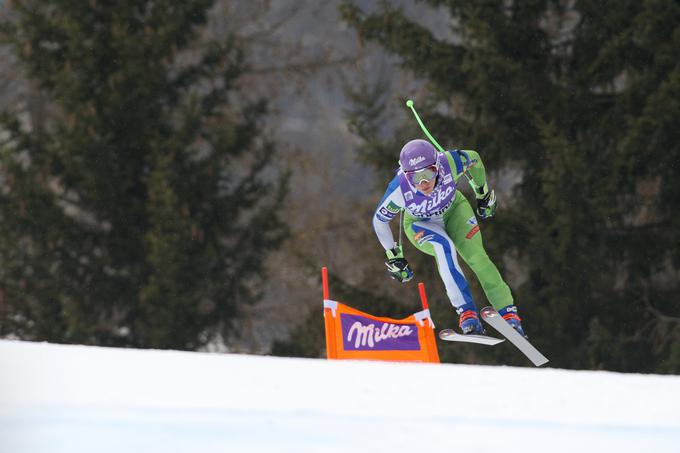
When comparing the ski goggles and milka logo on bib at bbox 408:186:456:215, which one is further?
milka logo on bib at bbox 408:186:456:215

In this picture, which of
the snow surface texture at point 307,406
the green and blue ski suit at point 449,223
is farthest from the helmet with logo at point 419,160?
the snow surface texture at point 307,406

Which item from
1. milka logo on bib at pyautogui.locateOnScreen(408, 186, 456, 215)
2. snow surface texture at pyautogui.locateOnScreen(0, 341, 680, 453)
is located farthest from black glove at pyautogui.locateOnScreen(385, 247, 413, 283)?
snow surface texture at pyautogui.locateOnScreen(0, 341, 680, 453)

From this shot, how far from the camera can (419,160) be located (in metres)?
7.25

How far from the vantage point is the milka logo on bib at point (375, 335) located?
9.30 m

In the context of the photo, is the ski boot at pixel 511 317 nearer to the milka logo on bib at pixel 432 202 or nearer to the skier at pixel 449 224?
the skier at pixel 449 224

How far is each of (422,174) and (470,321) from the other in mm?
1042

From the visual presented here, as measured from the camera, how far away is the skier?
7.50 m

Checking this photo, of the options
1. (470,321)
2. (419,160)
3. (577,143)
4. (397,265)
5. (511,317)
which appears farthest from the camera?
(577,143)

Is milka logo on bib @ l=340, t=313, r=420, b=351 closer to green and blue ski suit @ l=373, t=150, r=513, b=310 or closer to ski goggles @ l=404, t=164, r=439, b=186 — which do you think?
green and blue ski suit @ l=373, t=150, r=513, b=310

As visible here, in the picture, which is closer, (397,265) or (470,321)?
(470,321)

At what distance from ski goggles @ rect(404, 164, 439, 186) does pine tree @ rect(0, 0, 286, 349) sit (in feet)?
33.6

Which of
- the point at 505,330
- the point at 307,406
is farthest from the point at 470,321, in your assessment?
the point at 307,406

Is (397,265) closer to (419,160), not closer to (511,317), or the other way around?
(511,317)

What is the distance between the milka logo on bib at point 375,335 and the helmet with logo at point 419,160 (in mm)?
2304
